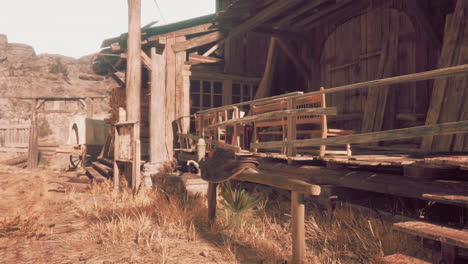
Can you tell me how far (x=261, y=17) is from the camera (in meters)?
8.48

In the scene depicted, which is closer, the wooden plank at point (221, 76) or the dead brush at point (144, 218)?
the dead brush at point (144, 218)

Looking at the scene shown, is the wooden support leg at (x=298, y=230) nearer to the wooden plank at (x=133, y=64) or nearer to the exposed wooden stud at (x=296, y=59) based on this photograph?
the wooden plank at (x=133, y=64)

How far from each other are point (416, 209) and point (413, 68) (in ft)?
11.2

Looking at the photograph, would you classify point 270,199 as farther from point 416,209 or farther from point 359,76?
point 359,76

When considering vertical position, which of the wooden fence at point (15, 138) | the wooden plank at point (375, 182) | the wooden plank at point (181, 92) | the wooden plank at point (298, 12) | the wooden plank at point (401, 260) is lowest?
the wooden plank at point (401, 260)

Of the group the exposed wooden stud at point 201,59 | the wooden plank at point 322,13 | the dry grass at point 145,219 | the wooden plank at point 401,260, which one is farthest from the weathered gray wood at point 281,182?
the exposed wooden stud at point 201,59

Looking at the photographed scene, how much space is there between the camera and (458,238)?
104 inches

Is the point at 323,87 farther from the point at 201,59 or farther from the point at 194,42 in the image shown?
the point at 194,42

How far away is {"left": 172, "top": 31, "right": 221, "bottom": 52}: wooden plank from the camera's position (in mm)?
9820

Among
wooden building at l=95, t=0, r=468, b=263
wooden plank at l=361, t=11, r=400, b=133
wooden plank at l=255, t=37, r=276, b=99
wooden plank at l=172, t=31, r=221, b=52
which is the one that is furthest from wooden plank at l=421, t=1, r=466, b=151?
wooden plank at l=172, t=31, r=221, b=52

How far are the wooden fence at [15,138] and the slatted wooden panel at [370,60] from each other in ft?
48.4

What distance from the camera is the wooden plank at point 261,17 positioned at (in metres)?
7.84

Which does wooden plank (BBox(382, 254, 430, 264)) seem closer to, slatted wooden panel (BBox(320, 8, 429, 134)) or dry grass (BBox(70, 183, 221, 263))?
dry grass (BBox(70, 183, 221, 263))

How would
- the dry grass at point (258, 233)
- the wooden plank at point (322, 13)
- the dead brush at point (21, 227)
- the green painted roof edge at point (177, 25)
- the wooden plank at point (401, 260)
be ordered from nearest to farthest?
the wooden plank at point (401, 260) → the dry grass at point (258, 233) → the dead brush at point (21, 227) → the wooden plank at point (322, 13) → the green painted roof edge at point (177, 25)
